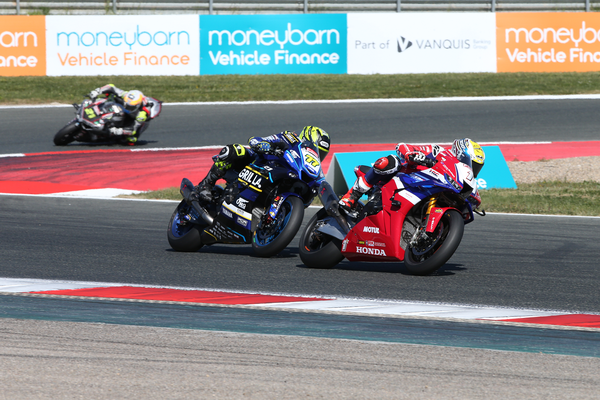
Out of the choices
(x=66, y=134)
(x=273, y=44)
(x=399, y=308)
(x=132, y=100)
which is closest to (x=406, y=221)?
(x=399, y=308)

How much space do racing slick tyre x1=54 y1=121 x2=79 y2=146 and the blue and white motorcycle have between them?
914cm

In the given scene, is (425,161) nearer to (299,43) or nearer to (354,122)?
(354,122)

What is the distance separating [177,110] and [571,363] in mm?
17746

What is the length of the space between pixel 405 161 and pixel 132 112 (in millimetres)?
10955

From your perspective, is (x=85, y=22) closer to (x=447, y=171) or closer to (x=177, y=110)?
(x=177, y=110)

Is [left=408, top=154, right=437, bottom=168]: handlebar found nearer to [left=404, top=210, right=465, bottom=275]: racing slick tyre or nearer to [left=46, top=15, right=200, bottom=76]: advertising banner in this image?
[left=404, top=210, right=465, bottom=275]: racing slick tyre

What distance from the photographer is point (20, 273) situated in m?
7.43

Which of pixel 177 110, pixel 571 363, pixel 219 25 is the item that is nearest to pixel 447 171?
pixel 571 363

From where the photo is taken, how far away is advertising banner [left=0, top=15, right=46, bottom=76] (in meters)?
22.8

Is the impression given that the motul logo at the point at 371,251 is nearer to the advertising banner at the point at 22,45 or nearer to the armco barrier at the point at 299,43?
the armco barrier at the point at 299,43

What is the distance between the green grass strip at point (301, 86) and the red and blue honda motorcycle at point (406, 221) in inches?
606

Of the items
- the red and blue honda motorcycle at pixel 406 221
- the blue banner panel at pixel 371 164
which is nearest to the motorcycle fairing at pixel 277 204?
the red and blue honda motorcycle at pixel 406 221

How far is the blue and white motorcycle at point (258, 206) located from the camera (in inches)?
314

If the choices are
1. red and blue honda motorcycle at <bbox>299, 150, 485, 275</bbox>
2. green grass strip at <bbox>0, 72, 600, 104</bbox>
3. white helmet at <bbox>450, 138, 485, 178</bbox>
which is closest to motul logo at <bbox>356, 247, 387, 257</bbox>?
red and blue honda motorcycle at <bbox>299, 150, 485, 275</bbox>
